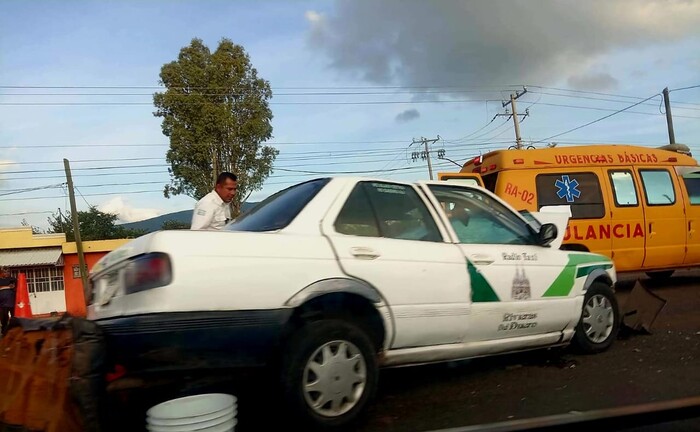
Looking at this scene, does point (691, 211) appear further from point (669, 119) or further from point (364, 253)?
point (669, 119)

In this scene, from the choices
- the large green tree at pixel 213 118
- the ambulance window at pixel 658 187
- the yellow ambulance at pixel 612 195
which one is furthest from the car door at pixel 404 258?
the large green tree at pixel 213 118

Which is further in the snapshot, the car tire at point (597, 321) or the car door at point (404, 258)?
the car tire at point (597, 321)

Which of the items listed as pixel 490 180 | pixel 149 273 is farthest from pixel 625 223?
pixel 149 273

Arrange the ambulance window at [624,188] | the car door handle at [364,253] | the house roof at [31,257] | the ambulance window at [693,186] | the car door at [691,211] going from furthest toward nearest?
the house roof at [31,257], the ambulance window at [693,186], the car door at [691,211], the ambulance window at [624,188], the car door handle at [364,253]

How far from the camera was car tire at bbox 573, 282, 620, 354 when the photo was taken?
5324 mm

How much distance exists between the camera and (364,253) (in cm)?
382

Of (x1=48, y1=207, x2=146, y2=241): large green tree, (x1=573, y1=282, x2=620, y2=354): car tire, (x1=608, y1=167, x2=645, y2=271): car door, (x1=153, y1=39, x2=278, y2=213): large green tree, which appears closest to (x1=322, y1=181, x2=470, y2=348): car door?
(x1=573, y1=282, x2=620, y2=354): car tire

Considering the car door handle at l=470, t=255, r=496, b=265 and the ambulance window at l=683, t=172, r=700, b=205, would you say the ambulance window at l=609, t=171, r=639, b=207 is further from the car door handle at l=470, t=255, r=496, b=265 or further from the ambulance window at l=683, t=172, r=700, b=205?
the car door handle at l=470, t=255, r=496, b=265

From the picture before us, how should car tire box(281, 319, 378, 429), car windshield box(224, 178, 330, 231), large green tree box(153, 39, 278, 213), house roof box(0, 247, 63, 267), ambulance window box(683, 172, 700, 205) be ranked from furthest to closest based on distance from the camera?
1. house roof box(0, 247, 63, 267)
2. large green tree box(153, 39, 278, 213)
3. ambulance window box(683, 172, 700, 205)
4. car windshield box(224, 178, 330, 231)
5. car tire box(281, 319, 378, 429)

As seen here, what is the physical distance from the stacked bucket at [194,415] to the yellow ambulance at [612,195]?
6737 millimetres

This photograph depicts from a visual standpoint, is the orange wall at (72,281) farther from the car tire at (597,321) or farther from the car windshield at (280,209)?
the car tire at (597,321)

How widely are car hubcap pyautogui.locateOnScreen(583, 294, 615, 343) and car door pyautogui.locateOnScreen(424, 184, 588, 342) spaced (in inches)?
15.3

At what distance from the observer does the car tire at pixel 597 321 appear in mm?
5324

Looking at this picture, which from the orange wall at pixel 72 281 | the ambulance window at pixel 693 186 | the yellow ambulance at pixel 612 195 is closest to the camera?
the yellow ambulance at pixel 612 195
